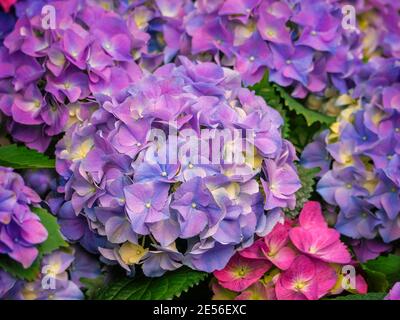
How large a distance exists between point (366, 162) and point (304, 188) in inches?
6.0

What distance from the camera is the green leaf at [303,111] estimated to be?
Answer: 6.26 ft

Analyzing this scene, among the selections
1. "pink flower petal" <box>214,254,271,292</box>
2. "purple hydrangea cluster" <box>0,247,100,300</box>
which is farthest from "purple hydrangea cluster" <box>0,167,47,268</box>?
"pink flower petal" <box>214,254,271,292</box>

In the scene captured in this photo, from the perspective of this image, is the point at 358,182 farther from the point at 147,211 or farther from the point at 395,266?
the point at 147,211

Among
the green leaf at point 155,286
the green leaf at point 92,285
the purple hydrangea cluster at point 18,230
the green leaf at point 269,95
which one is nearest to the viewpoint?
the purple hydrangea cluster at point 18,230

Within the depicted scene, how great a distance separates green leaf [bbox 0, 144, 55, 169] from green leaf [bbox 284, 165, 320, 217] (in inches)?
20.1

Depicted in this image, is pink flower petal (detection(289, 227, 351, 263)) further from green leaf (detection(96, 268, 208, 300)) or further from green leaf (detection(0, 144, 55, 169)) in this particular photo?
green leaf (detection(0, 144, 55, 169))

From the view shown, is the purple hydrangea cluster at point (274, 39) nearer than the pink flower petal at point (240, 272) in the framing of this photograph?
No

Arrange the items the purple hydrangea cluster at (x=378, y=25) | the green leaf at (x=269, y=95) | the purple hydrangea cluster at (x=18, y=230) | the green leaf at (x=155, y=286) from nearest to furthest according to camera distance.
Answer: the purple hydrangea cluster at (x=18, y=230) → the green leaf at (x=155, y=286) → the green leaf at (x=269, y=95) → the purple hydrangea cluster at (x=378, y=25)

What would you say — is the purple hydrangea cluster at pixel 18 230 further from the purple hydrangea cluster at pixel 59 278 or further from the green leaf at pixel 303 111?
the green leaf at pixel 303 111

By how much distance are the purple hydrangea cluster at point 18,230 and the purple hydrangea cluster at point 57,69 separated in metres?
0.30

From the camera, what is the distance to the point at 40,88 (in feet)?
6.04

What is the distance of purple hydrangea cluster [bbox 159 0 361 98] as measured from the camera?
6.22 feet

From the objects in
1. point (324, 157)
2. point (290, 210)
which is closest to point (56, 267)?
point (290, 210)

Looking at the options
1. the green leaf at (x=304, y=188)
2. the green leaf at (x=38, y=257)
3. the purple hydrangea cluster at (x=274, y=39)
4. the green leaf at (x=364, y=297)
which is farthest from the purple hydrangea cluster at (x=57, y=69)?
the green leaf at (x=364, y=297)
